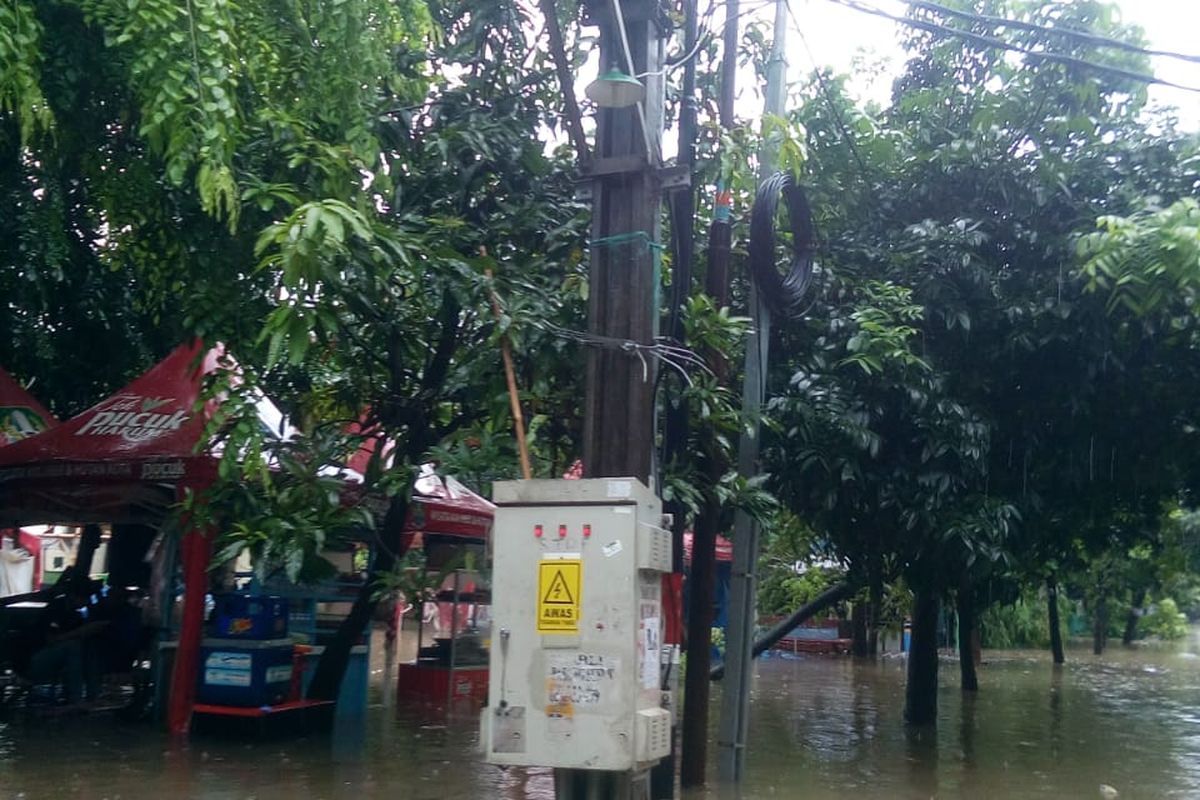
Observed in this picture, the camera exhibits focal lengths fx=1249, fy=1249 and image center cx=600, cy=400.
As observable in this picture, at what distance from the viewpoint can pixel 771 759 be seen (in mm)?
12508

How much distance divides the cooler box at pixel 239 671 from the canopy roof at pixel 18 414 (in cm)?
307

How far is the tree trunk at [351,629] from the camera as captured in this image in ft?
40.7

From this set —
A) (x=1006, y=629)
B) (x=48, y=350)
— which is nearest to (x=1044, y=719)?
(x=48, y=350)

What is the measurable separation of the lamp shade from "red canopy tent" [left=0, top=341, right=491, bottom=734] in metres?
5.37

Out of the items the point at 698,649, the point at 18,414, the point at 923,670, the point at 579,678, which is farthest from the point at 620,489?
the point at 923,670

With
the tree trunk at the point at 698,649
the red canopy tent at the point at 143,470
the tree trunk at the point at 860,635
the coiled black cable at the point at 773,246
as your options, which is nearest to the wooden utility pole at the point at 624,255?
the coiled black cable at the point at 773,246

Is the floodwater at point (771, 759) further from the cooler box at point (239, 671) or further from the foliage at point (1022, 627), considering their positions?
the foliage at point (1022, 627)

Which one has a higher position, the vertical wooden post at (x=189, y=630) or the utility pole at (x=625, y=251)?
the utility pole at (x=625, y=251)

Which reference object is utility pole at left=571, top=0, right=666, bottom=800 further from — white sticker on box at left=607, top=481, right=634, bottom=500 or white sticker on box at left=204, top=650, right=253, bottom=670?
white sticker on box at left=204, top=650, right=253, bottom=670

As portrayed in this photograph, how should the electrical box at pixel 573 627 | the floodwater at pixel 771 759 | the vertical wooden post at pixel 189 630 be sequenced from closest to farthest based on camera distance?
the electrical box at pixel 573 627 < the floodwater at pixel 771 759 < the vertical wooden post at pixel 189 630

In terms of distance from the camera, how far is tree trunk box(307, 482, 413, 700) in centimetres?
1239

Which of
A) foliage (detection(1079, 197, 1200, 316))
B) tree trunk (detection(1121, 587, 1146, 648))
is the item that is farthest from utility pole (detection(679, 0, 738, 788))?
tree trunk (detection(1121, 587, 1146, 648))

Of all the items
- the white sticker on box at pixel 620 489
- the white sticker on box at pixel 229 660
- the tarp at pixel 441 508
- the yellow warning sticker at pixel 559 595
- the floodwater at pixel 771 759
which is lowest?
the floodwater at pixel 771 759

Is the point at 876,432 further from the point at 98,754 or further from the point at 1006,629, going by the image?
the point at 1006,629
